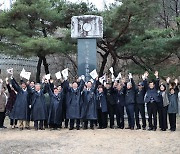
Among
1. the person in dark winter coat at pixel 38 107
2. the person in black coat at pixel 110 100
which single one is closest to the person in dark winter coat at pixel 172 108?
the person in black coat at pixel 110 100

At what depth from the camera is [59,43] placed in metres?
13.5

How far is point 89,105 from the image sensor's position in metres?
9.95

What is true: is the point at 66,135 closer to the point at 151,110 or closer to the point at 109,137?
the point at 109,137

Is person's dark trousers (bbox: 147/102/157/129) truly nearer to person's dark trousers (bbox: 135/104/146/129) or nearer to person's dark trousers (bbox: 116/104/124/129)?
person's dark trousers (bbox: 135/104/146/129)

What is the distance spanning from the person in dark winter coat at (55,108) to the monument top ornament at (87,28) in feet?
8.59

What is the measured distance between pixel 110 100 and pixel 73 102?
43.5 inches

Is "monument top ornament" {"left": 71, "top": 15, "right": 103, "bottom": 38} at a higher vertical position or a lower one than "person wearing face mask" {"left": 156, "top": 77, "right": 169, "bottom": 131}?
higher

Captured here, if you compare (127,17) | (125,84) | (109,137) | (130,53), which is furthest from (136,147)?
(130,53)

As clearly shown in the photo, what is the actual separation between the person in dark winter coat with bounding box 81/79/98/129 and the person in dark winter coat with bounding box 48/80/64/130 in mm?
656

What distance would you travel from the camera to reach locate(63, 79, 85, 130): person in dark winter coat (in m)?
9.88

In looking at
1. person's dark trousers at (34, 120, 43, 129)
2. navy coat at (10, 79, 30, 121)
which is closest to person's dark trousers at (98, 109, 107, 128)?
person's dark trousers at (34, 120, 43, 129)

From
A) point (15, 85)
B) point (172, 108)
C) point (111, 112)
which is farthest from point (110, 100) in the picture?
point (15, 85)

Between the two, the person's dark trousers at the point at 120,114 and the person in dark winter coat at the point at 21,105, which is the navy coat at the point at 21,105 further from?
the person's dark trousers at the point at 120,114

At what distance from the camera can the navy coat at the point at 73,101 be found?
9.87m
